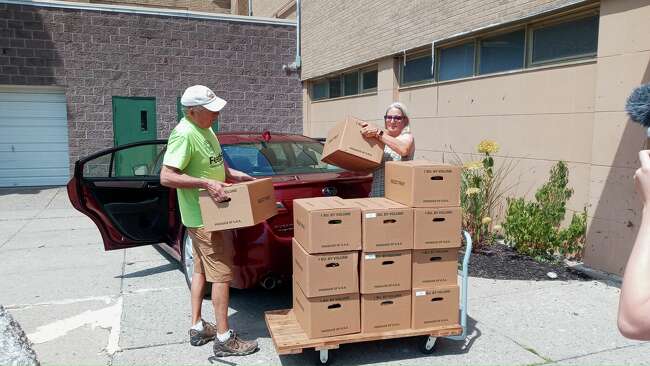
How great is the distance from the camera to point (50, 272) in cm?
574

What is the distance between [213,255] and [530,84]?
4535 millimetres

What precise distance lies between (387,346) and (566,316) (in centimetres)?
161

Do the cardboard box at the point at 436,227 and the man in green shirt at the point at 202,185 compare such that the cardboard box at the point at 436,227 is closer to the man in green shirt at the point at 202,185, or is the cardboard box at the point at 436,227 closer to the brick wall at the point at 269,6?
the man in green shirt at the point at 202,185

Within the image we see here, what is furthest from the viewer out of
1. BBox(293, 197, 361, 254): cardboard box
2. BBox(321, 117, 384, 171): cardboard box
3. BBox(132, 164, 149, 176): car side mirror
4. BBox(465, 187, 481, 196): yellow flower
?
BBox(465, 187, 481, 196): yellow flower

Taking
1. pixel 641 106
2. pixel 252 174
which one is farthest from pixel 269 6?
pixel 641 106

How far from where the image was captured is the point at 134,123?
13320 millimetres

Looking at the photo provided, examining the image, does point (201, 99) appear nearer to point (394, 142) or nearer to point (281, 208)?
point (281, 208)

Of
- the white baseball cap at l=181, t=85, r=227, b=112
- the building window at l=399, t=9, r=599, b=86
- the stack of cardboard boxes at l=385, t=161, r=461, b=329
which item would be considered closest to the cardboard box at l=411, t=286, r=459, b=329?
the stack of cardboard boxes at l=385, t=161, r=461, b=329

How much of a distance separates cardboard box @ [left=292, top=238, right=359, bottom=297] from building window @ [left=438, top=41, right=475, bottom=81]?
495 cm

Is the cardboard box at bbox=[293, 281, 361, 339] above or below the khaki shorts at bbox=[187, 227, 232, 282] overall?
below

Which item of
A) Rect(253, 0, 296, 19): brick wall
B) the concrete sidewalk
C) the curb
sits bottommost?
the concrete sidewalk

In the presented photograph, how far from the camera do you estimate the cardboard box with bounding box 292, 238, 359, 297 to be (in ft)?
10.7

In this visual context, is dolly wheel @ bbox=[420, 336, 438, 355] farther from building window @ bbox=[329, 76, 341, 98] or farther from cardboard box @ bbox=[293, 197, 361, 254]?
building window @ bbox=[329, 76, 341, 98]

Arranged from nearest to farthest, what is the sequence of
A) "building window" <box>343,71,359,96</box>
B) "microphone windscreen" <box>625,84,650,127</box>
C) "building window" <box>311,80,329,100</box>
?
1. "microphone windscreen" <box>625,84,650,127</box>
2. "building window" <box>343,71,359,96</box>
3. "building window" <box>311,80,329,100</box>
